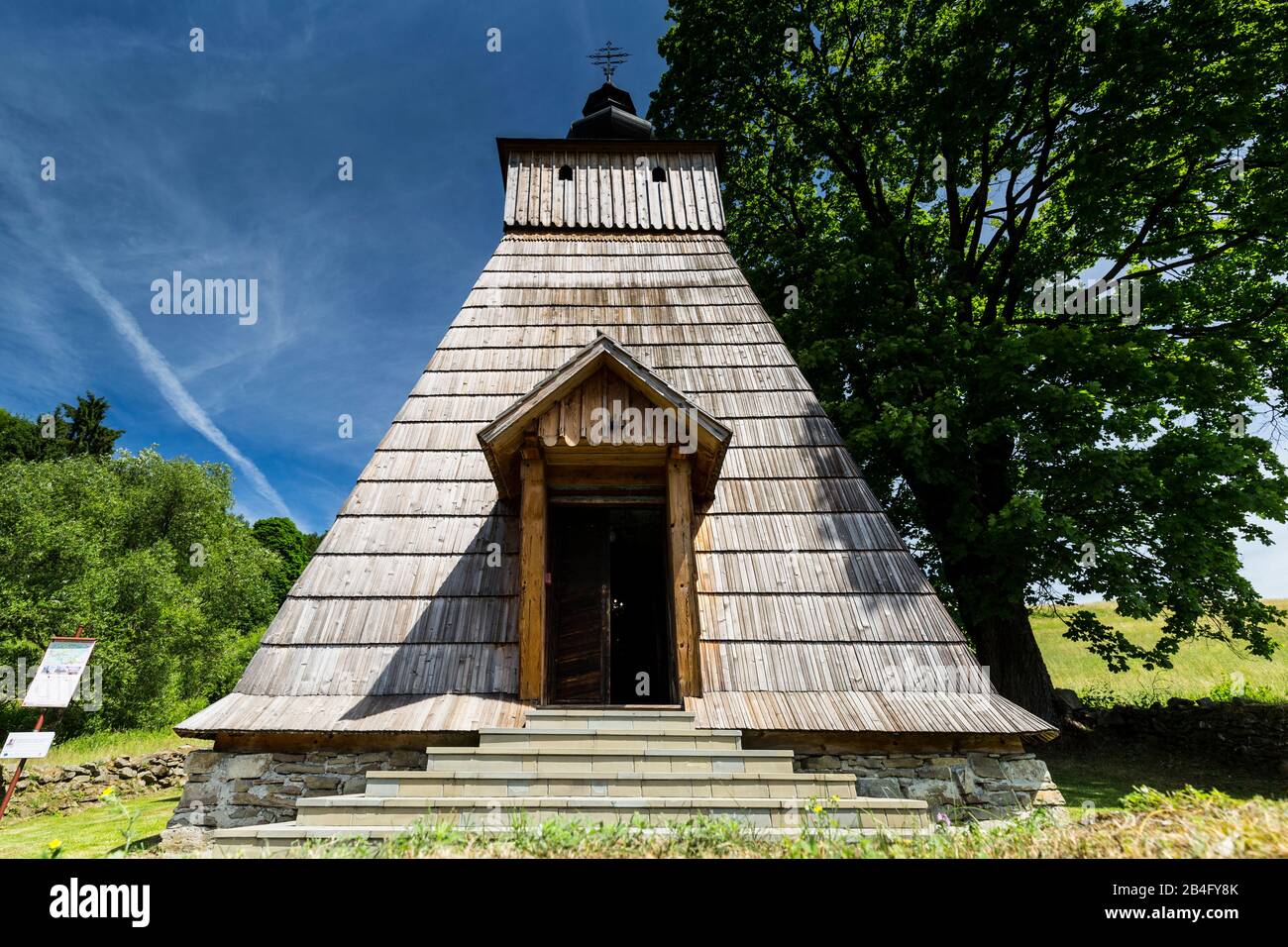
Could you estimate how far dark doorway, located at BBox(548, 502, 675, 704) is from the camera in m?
6.95

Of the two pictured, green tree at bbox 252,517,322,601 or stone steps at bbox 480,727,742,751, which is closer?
stone steps at bbox 480,727,742,751

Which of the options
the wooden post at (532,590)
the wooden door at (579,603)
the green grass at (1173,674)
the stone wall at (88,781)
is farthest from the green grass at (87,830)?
the green grass at (1173,674)

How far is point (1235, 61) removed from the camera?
905 cm

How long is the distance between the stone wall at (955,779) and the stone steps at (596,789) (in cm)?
89

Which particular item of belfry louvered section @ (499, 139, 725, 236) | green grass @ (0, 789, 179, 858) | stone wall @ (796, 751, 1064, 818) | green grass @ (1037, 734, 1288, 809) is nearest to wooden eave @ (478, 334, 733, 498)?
stone wall @ (796, 751, 1064, 818)

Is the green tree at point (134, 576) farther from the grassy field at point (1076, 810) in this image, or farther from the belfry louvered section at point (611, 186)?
the belfry louvered section at point (611, 186)

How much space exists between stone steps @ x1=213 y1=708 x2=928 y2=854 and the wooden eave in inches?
100

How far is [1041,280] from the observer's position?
12227 mm

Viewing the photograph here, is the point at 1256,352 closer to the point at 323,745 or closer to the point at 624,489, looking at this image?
the point at 624,489

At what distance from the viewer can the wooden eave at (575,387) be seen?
17.9 ft

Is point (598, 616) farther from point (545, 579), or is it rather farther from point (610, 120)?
point (610, 120)

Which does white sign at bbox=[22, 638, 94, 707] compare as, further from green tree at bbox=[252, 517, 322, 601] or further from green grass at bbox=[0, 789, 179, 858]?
green tree at bbox=[252, 517, 322, 601]
